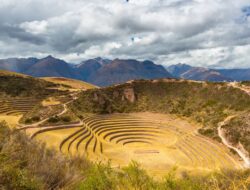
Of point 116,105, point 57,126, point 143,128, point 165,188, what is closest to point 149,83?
point 116,105

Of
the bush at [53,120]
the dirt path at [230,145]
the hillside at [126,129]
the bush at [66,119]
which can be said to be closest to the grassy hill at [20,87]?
the hillside at [126,129]

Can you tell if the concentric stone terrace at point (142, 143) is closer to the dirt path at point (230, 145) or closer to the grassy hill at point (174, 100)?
the dirt path at point (230, 145)

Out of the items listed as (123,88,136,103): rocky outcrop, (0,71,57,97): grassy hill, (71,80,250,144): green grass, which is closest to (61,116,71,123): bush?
(71,80,250,144): green grass

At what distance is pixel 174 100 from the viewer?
79125 millimetres

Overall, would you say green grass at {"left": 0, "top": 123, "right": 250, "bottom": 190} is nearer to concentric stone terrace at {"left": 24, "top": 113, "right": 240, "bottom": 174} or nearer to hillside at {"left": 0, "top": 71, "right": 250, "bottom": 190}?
hillside at {"left": 0, "top": 71, "right": 250, "bottom": 190}

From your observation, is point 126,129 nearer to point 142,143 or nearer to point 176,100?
point 142,143

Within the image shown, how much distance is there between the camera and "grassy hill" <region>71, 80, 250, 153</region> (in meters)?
62.2

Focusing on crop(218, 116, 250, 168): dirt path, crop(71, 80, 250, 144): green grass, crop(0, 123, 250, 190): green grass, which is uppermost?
crop(0, 123, 250, 190): green grass

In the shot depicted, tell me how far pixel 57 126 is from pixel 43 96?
3222 cm

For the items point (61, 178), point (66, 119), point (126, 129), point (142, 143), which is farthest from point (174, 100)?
point (61, 178)

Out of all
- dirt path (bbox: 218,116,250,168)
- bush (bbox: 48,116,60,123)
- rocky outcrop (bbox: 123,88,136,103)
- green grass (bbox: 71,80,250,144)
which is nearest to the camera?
dirt path (bbox: 218,116,250,168)

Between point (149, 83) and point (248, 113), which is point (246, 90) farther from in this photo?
point (149, 83)

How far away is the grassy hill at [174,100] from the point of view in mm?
62250

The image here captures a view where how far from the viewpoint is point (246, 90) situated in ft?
222
